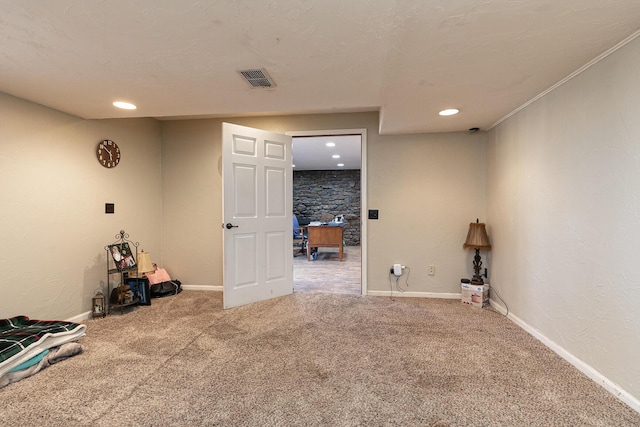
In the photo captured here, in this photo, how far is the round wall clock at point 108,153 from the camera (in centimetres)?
305

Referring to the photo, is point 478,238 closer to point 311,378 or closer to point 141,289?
point 311,378

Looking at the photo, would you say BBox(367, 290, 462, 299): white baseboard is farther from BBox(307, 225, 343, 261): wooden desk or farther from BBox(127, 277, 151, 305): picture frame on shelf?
BBox(307, 225, 343, 261): wooden desk

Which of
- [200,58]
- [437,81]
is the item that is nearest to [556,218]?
[437,81]

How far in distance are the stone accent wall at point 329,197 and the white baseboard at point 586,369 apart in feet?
20.6

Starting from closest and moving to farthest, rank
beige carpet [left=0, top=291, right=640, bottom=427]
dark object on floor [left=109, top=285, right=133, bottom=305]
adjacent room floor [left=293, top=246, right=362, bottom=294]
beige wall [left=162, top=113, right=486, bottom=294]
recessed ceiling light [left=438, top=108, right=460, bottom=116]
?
beige carpet [left=0, top=291, right=640, bottom=427] → recessed ceiling light [left=438, top=108, right=460, bottom=116] → dark object on floor [left=109, top=285, right=133, bottom=305] → beige wall [left=162, top=113, right=486, bottom=294] → adjacent room floor [left=293, top=246, right=362, bottom=294]

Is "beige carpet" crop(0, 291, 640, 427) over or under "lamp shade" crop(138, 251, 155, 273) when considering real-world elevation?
under

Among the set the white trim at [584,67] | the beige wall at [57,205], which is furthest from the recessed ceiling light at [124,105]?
the white trim at [584,67]

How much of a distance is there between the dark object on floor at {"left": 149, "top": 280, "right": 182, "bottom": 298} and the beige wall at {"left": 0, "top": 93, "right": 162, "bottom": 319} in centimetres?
56

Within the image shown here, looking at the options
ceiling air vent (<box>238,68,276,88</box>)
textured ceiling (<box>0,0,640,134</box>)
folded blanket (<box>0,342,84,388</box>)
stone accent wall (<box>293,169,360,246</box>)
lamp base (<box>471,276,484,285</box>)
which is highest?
ceiling air vent (<box>238,68,276,88</box>)

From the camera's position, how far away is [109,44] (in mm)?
1605

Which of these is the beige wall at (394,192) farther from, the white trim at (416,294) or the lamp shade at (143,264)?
the lamp shade at (143,264)

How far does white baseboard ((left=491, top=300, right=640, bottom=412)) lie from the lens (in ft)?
5.16

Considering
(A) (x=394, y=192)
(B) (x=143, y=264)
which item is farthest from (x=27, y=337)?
(A) (x=394, y=192)

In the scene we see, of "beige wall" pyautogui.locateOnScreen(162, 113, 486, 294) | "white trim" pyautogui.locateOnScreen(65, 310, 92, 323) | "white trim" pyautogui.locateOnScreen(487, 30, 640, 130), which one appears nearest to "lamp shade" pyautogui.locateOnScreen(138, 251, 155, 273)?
"white trim" pyautogui.locateOnScreen(65, 310, 92, 323)
